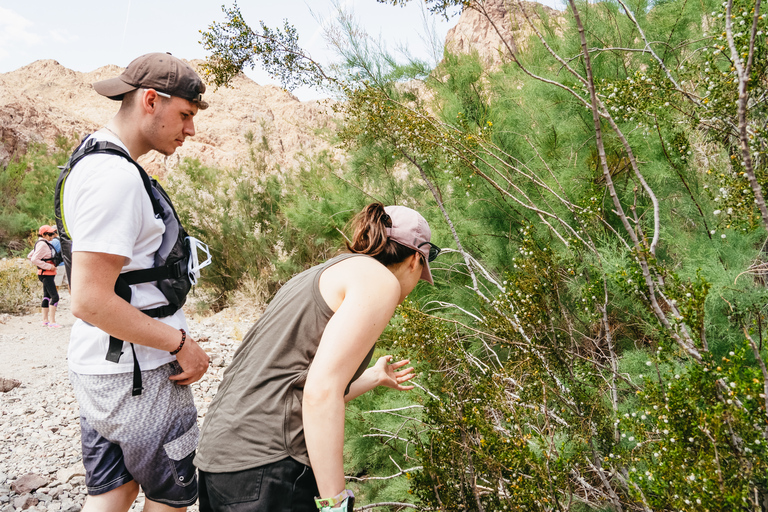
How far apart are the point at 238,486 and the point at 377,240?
2.30 ft

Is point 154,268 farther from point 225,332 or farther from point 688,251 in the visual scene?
point 225,332

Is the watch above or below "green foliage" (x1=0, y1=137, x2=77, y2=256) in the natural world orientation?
above

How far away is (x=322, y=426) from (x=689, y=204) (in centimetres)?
249

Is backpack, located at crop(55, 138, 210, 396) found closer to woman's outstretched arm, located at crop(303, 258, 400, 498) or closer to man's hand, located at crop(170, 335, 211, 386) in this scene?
man's hand, located at crop(170, 335, 211, 386)

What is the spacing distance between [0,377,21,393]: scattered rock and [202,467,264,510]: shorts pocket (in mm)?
5016

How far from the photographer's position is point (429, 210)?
14.6ft

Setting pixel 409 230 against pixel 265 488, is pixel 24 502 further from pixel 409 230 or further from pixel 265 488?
pixel 409 230

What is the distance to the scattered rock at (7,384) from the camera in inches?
188

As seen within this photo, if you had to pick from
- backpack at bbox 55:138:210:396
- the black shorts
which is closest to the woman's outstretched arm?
the black shorts

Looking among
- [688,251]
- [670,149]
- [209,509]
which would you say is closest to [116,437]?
[209,509]

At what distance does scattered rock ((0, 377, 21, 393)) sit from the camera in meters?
4.77

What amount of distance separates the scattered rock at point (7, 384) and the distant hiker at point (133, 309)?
15.0 feet

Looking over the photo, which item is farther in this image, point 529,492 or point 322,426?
point 529,492

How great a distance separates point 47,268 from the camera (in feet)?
24.5
